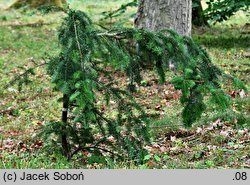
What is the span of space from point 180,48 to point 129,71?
0.73 meters

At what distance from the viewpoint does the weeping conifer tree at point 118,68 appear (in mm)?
5254

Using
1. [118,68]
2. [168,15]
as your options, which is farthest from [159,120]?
[168,15]

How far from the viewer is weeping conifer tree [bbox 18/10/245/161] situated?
525cm

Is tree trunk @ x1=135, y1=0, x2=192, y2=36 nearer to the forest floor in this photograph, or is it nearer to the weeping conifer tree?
the forest floor

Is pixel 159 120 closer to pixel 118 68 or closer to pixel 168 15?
pixel 118 68

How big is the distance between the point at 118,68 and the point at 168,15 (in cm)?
538

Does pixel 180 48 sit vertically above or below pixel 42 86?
above

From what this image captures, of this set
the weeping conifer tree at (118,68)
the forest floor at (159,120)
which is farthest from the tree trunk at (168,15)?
the weeping conifer tree at (118,68)

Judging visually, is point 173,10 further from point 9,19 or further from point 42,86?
point 9,19

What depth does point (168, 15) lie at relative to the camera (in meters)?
11.1

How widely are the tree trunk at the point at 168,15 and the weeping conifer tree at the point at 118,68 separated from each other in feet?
16.0
